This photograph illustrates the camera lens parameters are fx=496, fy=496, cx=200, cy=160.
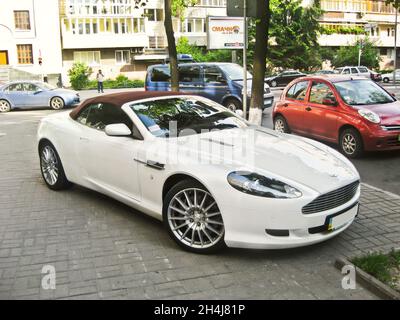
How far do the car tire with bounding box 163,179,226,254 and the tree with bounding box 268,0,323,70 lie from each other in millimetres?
47122

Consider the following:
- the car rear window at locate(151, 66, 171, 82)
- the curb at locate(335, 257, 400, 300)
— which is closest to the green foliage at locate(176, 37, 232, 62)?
the car rear window at locate(151, 66, 171, 82)

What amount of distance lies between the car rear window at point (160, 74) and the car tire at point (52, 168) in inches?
467

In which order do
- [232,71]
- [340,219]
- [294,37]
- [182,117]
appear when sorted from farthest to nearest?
[294,37] < [232,71] < [182,117] < [340,219]

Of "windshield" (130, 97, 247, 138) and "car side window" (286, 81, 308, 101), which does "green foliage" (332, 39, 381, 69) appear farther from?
"windshield" (130, 97, 247, 138)

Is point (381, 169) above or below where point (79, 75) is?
below

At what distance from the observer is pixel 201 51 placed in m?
52.7

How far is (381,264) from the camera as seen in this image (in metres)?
4.07

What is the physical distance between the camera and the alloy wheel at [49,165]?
268 inches

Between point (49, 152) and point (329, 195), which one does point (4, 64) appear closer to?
point (49, 152)

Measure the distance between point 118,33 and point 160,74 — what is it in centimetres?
3497

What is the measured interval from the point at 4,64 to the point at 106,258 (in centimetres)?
4806

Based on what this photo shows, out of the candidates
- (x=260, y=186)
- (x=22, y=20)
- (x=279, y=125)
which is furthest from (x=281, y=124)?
(x=22, y=20)

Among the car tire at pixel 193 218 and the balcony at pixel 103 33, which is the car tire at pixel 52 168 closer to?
the car tire at pixel 193 218

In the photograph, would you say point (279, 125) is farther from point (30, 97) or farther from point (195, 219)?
point (30, 97)
